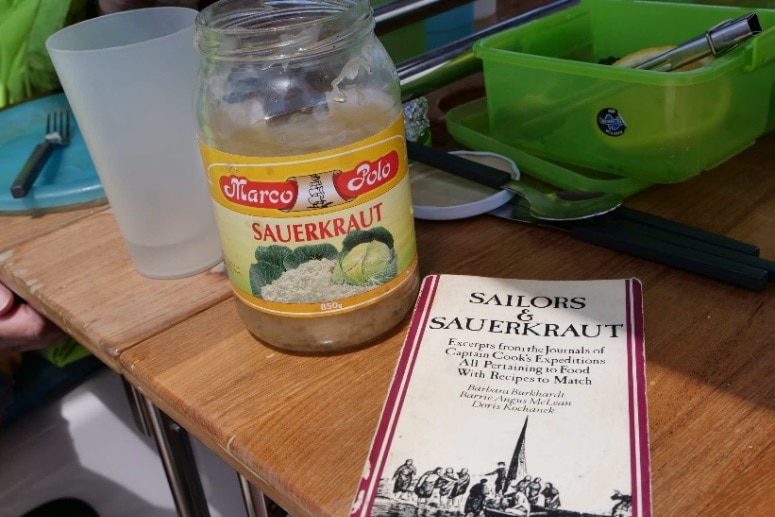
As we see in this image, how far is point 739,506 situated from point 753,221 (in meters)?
0.29

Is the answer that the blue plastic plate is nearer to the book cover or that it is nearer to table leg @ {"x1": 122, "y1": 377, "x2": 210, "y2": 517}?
Result: table leg @ {"x1": 122, "y1": 377, "x2": 210, "y2": 517}

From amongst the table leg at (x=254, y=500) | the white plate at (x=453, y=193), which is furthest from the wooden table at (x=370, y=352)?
the table leg at (x=254, y=500)

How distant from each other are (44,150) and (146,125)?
31 cm

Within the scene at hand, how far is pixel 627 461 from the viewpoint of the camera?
37cm

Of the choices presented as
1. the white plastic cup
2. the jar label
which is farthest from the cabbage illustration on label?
the white plastic cup

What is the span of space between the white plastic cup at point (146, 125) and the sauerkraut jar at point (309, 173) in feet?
0.22

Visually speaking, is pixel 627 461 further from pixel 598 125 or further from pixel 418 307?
pixel 598 125

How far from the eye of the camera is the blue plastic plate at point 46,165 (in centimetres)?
72

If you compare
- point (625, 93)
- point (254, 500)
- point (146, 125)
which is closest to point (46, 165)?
point (146, 125)

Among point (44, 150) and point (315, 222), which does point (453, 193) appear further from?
point (44, 150)

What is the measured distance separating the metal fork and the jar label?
0.36m

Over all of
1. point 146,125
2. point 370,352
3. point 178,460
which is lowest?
point 178,460

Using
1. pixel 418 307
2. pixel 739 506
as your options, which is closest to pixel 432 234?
pixel 418 307

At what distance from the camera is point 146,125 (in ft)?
1.76
